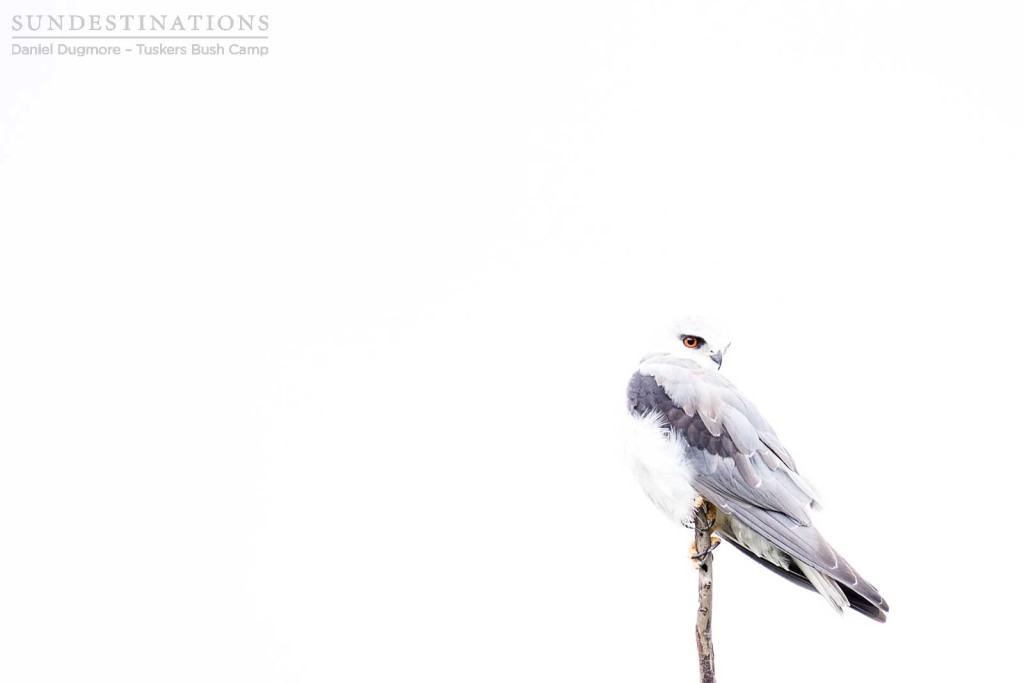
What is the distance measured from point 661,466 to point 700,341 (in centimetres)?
82

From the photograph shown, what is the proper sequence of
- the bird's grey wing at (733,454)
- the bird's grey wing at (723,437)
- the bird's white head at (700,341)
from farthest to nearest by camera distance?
the bird's white head at (700,341) → the bird's grey wing at (723,437) → the bird's grey wing at (733,454)

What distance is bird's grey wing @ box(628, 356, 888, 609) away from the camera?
5277 mm

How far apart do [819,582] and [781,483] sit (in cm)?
61

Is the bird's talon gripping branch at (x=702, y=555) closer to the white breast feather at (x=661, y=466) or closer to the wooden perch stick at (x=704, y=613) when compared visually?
the wooden perch stick at (x=704, y=613)

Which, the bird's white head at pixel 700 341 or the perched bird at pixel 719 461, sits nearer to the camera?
the perched bird at pixel 719 461

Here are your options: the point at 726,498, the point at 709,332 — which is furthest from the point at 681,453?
the point at 709,332

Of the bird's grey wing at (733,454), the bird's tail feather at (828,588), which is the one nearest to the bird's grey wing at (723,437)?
the bird's grey wing at (733,454)

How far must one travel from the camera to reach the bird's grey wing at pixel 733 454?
528 centimetres

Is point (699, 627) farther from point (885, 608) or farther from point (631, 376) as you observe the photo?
point (631, 376)

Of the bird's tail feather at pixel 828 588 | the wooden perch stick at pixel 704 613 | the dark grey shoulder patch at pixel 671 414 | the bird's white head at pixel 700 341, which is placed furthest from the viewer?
the bird's white head at pixel 700 341

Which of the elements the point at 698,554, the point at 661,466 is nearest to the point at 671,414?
the point at 661,466

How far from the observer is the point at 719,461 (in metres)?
5.58

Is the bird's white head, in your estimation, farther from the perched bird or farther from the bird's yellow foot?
the bird's yellow foot

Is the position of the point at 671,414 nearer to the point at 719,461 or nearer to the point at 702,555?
the point at 719,461
